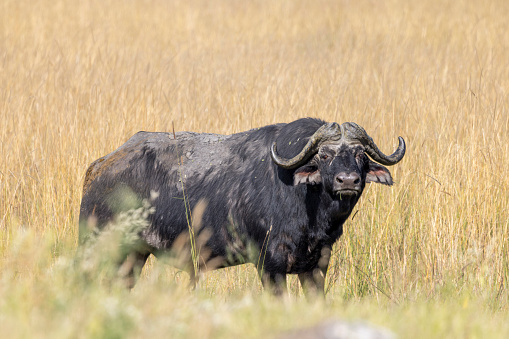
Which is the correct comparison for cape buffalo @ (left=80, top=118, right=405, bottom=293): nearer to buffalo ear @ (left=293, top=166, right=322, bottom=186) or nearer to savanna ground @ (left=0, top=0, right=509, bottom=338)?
buffalo ear @ (left=293, top=166, right=322, bottom=186)

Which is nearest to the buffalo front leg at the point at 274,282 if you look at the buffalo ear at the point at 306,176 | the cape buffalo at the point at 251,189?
the cape buffalo at the point at 251,189

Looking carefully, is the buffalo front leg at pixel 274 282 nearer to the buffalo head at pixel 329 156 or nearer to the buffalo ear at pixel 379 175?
the buffalo head at pixel 329 156

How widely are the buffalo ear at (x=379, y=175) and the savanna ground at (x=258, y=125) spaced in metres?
0.76

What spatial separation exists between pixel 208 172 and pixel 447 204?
211 cm

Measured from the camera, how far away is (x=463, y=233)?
5074 mm

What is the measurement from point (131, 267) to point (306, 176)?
6.12 feet

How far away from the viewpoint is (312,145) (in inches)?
167

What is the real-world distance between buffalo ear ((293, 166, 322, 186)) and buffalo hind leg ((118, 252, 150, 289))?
165 cm

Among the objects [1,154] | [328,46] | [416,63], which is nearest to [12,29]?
[1,154]

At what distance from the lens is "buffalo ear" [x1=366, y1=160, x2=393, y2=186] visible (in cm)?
440

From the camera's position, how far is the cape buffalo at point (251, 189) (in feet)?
14.1

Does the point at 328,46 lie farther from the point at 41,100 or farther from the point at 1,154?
the point at 1,154

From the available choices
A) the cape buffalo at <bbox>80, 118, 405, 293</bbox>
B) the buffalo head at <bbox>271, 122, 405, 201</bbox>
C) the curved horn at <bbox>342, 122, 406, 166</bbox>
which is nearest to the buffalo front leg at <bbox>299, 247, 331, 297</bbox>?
the cape buffalo at <bbox>80, 118, 405, 293</bbox>

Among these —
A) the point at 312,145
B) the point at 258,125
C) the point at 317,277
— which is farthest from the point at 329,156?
the point at 258,125
